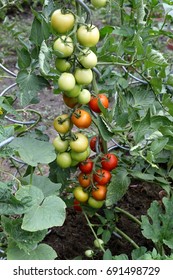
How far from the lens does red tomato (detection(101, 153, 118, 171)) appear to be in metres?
1.28

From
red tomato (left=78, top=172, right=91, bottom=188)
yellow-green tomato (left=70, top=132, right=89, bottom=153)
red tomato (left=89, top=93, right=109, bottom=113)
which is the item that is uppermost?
red tomato (left=89, top=93, right=109, bottom=113)

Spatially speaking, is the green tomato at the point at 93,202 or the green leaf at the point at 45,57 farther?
the green tomato at the point at 93,202

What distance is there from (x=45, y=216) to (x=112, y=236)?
0.60 meters

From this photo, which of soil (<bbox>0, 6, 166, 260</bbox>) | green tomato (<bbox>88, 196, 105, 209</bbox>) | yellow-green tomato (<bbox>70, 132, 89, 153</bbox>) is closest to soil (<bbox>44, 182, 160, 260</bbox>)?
soil (<bbox>0, 6, 166, 260</bbox>)

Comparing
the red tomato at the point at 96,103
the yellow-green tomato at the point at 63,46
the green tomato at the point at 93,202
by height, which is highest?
the yellow-green tomato at the point at 63,46

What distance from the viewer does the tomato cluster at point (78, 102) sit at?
1.07 metres

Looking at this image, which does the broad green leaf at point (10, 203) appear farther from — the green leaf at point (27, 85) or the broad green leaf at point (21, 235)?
the green leaf at point (27, 85)

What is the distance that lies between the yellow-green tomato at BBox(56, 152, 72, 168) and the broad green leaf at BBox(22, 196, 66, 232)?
145mm

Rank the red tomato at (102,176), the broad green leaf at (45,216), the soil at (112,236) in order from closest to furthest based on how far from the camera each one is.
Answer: the broad green leaf at (45,216) < the red tomato at (102,176) < the soil at (112,236)

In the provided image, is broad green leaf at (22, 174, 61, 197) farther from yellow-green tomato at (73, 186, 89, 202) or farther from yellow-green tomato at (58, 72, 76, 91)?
yellow-green tomato at (58, 72, 76, 91)

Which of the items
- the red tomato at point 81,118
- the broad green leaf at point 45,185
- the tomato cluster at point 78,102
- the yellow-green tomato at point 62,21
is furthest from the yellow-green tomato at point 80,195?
Result: the yellow-green tomato at point 62,21

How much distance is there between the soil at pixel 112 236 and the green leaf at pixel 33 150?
1.41 ft

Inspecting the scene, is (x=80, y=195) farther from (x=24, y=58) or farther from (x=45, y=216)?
(x=24, y=58)
